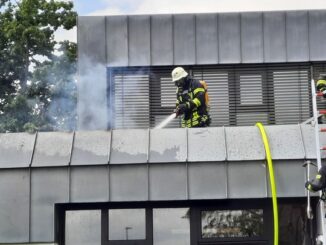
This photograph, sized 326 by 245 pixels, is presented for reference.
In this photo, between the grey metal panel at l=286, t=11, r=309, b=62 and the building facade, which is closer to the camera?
the building facade

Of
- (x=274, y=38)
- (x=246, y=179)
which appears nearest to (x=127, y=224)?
(x=246, y=179)

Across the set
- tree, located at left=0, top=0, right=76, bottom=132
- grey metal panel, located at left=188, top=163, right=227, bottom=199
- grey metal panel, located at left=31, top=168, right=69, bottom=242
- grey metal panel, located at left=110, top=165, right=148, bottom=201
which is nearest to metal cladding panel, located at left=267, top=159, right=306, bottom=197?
grey metal panel, located at left=188, top=163, right=227, bottom=199

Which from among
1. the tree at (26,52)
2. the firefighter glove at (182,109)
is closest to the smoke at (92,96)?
the firefighter glove at (182,109)

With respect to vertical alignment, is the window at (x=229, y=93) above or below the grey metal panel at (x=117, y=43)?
below

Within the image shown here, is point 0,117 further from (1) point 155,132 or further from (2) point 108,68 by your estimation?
(1) point 155,132

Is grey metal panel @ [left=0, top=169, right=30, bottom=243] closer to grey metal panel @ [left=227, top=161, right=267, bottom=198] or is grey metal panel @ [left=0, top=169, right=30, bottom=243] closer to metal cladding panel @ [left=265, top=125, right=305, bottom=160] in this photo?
grey metal panel @ [left=227, top=161, right=267, bottom=198]

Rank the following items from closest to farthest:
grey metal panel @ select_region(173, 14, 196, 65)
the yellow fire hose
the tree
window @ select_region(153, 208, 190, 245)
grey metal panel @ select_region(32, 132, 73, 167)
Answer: the yellow fire hose, grey metal panel @ select_region(32, 132, 73, 167), window @ select_region(153, 208, 190, 245), grey metal panel @ select_region(173, 14, 196, 65), the tree

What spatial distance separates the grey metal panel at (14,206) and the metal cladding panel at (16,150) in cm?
8

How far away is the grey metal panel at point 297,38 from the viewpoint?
32.5 feet

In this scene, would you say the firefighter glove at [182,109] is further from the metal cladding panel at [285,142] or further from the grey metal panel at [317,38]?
the grey metal panel at [317,38]

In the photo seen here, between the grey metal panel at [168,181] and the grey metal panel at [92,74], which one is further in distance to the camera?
the grey metal panel at [92,74]

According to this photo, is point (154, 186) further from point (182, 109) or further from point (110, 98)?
point (110, 98)

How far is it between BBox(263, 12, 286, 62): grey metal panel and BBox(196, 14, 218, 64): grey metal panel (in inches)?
27.9

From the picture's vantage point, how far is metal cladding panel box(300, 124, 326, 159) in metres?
7.00
